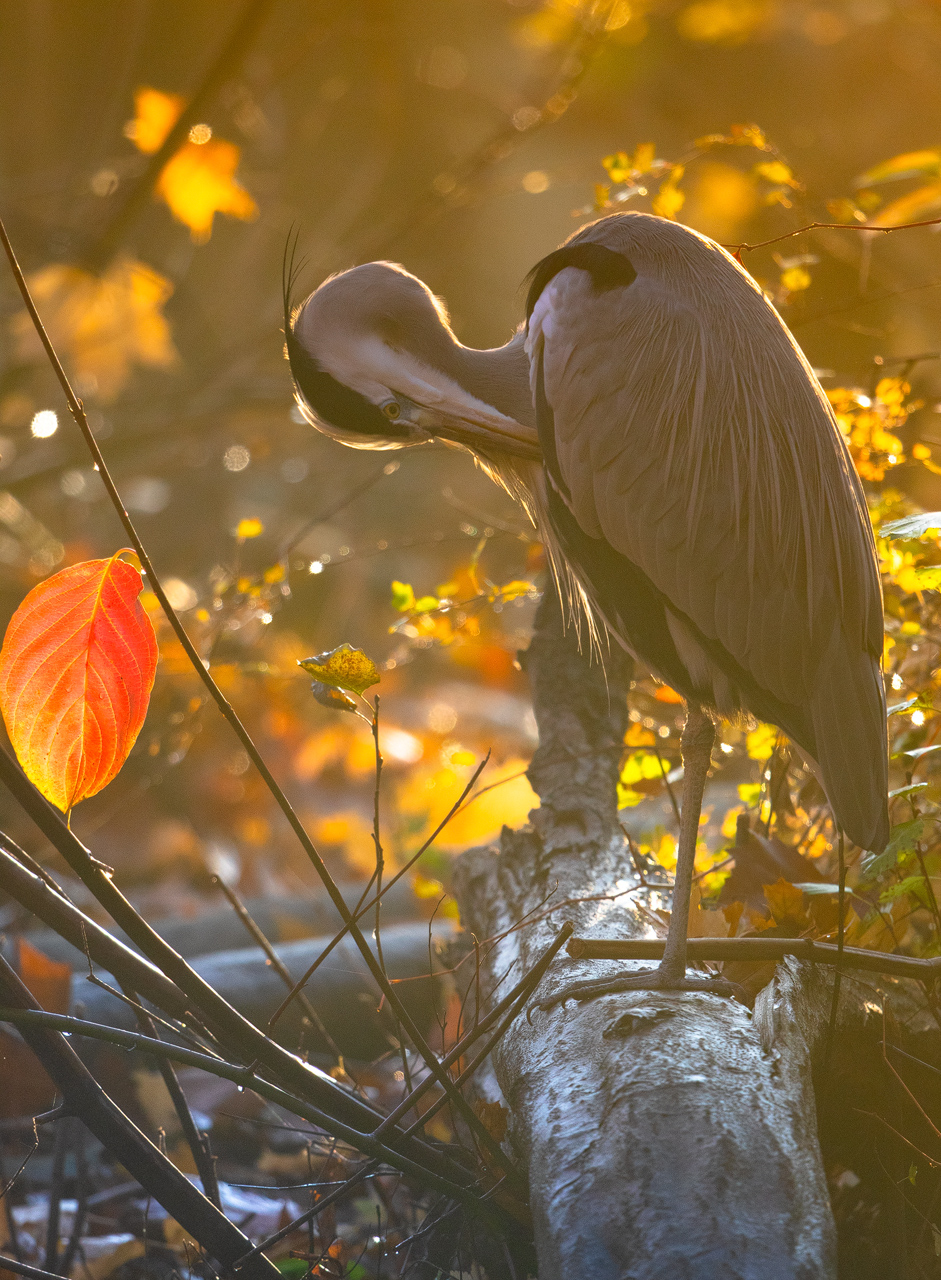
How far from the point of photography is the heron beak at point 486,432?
5.93ft

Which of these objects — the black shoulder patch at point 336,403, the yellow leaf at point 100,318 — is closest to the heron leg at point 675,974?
the black shoulder patch at point 336,403

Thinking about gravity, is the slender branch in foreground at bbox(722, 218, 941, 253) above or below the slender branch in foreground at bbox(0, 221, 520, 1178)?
above

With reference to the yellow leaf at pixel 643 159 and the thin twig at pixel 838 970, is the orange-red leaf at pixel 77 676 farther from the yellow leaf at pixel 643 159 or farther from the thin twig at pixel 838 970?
the yellow leaf at pixel 643 159

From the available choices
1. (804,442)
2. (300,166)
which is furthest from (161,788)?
(300,166)

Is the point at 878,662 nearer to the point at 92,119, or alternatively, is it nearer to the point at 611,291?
the point at 611,291

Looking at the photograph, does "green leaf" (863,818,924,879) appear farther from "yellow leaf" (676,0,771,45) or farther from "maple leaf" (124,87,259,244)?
"yellow leaf" (676,0,771,45)

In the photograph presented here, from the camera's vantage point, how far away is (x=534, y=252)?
24.5 ft

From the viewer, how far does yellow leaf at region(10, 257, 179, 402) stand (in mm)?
4621

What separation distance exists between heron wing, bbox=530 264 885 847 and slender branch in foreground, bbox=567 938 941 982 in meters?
0.36

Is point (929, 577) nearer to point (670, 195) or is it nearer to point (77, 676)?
point (670, 195)

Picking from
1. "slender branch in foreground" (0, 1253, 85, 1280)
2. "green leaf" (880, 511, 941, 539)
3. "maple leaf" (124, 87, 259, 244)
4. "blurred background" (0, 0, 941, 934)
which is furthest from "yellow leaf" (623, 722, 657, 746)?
"maple leaf" (124, 87, 259, 244)

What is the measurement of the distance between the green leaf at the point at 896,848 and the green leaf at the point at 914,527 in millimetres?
416

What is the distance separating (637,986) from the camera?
1392 millimetres

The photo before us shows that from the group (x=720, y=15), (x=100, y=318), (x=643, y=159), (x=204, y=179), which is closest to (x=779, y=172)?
(x=643, y=159)
